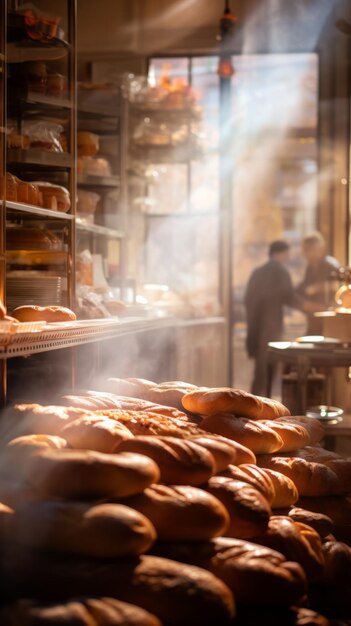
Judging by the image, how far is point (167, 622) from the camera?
1.19 m

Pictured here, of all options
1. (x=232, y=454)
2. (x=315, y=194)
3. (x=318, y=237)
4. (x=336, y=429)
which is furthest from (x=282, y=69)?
(x=232, y=454)

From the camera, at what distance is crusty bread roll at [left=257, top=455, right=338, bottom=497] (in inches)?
74.2

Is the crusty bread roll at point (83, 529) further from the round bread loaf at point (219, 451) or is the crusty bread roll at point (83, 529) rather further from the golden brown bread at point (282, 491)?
the golden brown bread at point (282, 491)

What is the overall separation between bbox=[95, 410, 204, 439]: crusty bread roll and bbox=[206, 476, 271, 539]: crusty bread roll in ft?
0.51

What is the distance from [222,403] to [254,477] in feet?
1.20

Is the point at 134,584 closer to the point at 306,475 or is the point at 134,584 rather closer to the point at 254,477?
the point at 254,477

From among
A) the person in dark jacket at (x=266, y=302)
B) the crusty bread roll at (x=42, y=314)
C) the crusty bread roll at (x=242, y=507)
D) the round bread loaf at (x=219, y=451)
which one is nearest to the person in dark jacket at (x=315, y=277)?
the person in dark jacket at (x=266, y=302)

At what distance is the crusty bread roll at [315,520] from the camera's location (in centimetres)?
171

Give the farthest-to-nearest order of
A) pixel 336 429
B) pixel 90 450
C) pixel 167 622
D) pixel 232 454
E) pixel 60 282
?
1. pixel 336 429
2. pixel 60 282
3. pixel 232 454
4. pixel 90 450
5. pixel 167 622

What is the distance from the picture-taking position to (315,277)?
7262 millimetres

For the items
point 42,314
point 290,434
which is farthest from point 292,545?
point 42,314

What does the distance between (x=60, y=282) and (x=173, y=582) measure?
2.77 metres

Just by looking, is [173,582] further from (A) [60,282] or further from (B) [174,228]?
(B) [174,228]

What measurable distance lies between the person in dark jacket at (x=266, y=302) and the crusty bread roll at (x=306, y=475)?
5362mm
